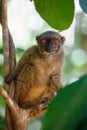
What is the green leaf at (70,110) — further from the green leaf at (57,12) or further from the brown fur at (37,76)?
the brown fur at (37,76)

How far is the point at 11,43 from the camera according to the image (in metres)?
1.58

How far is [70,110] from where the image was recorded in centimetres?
32

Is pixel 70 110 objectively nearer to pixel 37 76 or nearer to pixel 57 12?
pixel 57 12

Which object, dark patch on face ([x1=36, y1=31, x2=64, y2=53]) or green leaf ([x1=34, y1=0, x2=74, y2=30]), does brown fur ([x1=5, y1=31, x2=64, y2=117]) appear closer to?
dark patch on face ([x1=36, y1=31, x2=64, y2=53])

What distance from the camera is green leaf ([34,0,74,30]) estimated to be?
3.76 ft

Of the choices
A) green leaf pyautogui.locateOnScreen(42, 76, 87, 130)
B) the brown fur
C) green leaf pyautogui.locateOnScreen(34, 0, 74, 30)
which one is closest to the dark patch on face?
the brown fur

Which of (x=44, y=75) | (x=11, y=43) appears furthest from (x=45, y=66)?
(x=11, y=43)

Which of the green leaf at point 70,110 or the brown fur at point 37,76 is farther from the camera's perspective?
the brown fur at point 37,76

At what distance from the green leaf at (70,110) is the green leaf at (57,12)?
804 mm

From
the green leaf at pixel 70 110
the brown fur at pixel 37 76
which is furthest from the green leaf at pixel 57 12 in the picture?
the brown fur at pixel 37 76

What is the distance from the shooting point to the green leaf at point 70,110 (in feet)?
1.03

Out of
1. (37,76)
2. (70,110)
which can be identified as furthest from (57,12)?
(37,76)

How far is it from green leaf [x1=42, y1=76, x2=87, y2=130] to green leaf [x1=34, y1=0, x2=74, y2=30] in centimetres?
80

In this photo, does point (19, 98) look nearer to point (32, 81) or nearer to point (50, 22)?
point (32, 81)
